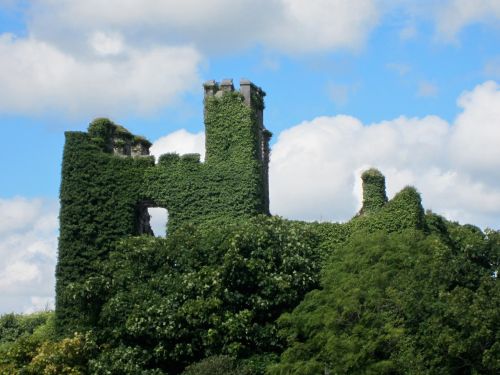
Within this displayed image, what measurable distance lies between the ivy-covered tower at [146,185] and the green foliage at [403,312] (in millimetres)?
6962

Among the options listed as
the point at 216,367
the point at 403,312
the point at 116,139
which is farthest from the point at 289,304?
the point at 116,139

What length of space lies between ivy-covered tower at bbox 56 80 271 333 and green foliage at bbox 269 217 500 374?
22.8 ft

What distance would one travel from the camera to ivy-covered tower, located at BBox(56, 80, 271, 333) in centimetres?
4306

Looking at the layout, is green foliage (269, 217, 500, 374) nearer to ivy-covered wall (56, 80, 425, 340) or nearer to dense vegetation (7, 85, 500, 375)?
dense vegetation (7, 85, 500, 375)

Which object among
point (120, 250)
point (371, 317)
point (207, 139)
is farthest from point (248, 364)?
point (207, 139)

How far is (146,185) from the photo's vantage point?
146 ft

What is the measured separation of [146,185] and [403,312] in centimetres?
1431

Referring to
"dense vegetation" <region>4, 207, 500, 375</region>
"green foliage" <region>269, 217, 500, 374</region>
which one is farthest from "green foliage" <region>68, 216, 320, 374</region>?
"green foliage" <region>269, 217, 500, 374</region>

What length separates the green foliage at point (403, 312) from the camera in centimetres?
3259

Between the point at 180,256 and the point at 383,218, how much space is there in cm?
875

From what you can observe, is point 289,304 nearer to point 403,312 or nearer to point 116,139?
point 403,312

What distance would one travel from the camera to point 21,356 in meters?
38.7

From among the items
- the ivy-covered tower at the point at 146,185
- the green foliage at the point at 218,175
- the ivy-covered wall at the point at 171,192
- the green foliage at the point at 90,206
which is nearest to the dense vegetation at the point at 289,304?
the ivy-covered wall at the point at 171,192

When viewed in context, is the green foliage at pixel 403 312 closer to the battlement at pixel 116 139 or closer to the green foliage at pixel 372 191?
the green foliage at pixel 372 191
